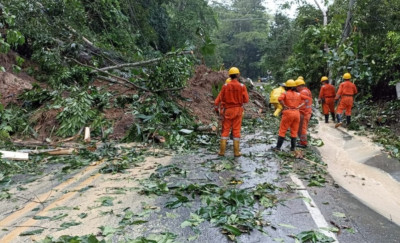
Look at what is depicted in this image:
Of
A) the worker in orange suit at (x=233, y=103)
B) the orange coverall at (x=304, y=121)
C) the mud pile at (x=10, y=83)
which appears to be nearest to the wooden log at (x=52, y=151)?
the worker in orange suit at (x=233, y=103)

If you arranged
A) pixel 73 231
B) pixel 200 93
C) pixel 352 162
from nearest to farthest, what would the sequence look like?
pixel 73 231, pixel 352 162, pixel 200 93

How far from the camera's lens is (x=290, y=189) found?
482cm

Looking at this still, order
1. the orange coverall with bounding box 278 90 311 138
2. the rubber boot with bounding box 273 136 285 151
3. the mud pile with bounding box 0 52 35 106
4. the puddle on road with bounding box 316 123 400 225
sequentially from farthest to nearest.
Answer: the mud pile with bounding box 0 52 35 106 < the rubber boot with bounding box 273 136 285 151 < the orange coverall with bounding box 278 90 311 138 < the puddle on road with bounding box 316 123 400 225

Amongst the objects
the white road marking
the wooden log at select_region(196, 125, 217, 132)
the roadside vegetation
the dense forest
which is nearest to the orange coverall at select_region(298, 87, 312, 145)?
the roadside vegetation

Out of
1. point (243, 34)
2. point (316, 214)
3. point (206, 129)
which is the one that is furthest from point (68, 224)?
point (243, 34)

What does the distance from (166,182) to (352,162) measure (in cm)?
455

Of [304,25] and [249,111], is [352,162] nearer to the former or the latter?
[249,111]

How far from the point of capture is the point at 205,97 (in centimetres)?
1331

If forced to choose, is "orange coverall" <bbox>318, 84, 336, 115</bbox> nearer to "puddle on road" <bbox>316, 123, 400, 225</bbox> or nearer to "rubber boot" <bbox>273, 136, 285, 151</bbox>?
"puddle on road" <bbox>316, 123, 400, 225</bbox>

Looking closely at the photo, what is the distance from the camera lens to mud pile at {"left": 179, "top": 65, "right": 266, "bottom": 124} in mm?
11219

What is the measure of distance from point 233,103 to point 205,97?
253 inches

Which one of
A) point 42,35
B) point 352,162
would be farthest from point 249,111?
point 42,35

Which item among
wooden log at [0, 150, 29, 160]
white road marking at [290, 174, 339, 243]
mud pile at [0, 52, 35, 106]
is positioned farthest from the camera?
mud pile at [0, 52, 35, 106]

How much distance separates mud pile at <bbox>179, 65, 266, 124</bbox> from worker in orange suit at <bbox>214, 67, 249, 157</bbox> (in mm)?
3513
